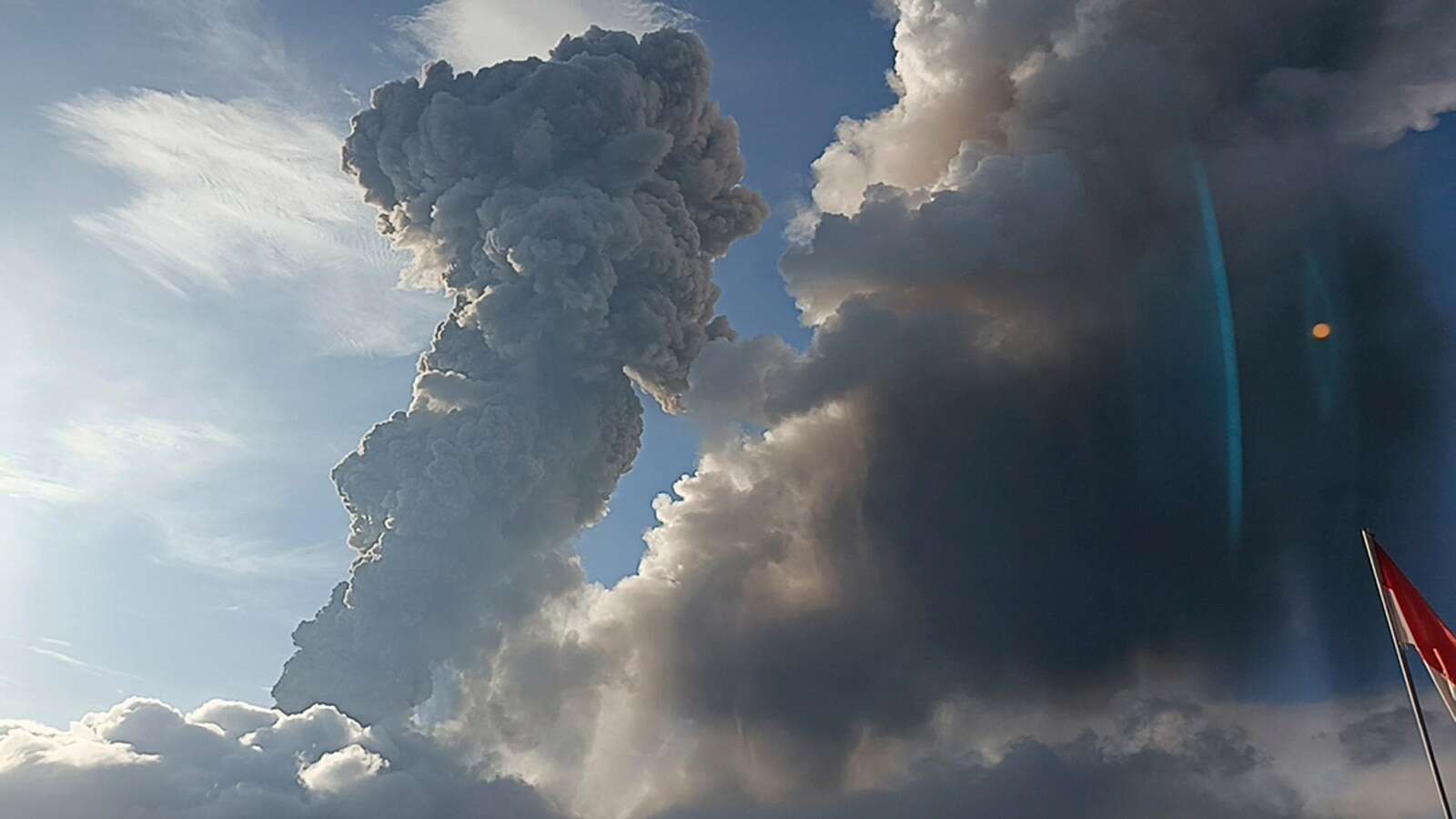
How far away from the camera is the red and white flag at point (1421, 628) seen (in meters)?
24.4

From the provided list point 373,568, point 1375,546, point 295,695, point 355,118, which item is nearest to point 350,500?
point 373,568

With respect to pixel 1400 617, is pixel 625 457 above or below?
above

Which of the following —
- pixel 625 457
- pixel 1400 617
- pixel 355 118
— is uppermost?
pixel 355 118

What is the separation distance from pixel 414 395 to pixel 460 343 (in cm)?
813

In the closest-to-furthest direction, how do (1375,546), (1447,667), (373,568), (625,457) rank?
(1447,667), (1375,546), (373,568), (625,457)

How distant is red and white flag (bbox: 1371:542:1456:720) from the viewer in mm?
24438

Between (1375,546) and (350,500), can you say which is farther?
(350,500)

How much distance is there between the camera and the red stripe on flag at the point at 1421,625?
80.3 ft

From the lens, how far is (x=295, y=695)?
4614 inches

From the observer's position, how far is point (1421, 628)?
2511cm

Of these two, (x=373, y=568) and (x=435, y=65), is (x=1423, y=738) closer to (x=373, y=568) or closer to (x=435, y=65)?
(x=373, y=568)

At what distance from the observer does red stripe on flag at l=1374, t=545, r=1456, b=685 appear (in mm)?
24469

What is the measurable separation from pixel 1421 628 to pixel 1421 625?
81mm

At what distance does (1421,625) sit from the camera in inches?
987
